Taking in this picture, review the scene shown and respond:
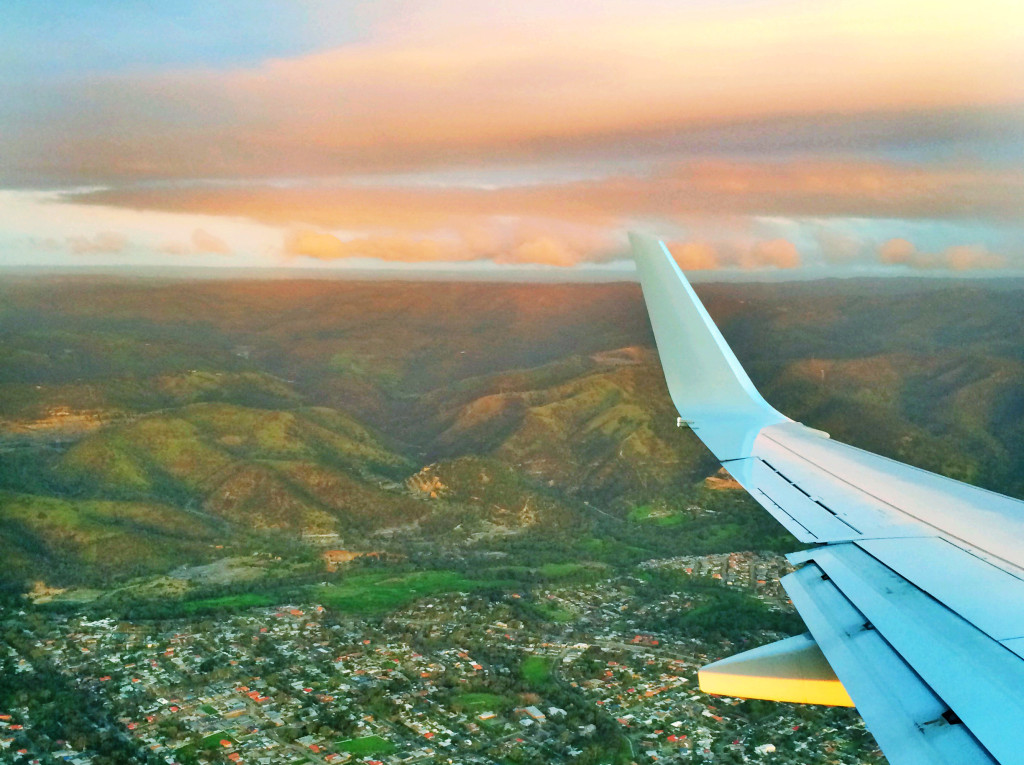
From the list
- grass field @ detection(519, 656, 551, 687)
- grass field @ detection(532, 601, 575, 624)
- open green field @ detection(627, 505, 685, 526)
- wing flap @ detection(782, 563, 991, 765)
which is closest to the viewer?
wing flap @ detection(782, 563, 991, 765)

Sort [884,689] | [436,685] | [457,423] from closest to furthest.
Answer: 1. [884,689]
2. [436,685]
3. [457,423]

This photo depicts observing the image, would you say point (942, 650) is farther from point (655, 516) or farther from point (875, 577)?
point (655, 516)

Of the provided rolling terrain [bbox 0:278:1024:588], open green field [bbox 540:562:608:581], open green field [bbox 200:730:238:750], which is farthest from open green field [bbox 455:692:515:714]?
rolling terrain [bbox 0:278:1024:588]

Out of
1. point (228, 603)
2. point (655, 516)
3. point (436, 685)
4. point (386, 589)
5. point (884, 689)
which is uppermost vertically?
point (884, 689)

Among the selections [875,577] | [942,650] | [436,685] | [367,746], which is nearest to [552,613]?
[436,685]

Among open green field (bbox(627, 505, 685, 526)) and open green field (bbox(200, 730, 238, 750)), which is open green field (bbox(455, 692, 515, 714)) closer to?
open green field (bbox(200, 730, 238, 750))

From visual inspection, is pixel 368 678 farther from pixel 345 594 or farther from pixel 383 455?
pixel 383 455

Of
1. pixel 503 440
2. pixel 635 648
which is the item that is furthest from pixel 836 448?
pixel 503 440

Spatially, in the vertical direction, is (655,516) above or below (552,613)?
above

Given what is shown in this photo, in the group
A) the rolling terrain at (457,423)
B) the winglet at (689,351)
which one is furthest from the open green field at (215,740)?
the winglet at (689,351)
